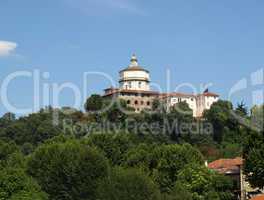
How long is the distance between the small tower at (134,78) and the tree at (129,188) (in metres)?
83.4

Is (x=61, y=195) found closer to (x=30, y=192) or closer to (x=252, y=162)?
(x=30, y=192)

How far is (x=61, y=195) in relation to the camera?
4938 cm

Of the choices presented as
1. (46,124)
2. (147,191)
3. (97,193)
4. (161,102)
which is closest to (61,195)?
(97,193)

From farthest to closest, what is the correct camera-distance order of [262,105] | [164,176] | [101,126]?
[101,126] < [164,176] < [262,105]

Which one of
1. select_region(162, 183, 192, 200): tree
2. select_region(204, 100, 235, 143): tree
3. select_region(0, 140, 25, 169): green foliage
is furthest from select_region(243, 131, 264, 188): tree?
select_region(204, 100, 235, 143): tree

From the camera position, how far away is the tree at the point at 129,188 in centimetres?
4019

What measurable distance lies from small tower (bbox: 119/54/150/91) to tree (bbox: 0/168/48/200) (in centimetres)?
8151

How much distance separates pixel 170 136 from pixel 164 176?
31.9 m

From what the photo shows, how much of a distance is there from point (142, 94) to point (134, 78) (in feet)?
21.3

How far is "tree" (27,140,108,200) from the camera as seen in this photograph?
48.8m

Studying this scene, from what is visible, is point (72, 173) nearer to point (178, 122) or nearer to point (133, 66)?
point (178, 122)

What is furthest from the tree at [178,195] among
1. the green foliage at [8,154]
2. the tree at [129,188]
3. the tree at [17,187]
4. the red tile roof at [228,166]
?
the green foliage at [8,154]
